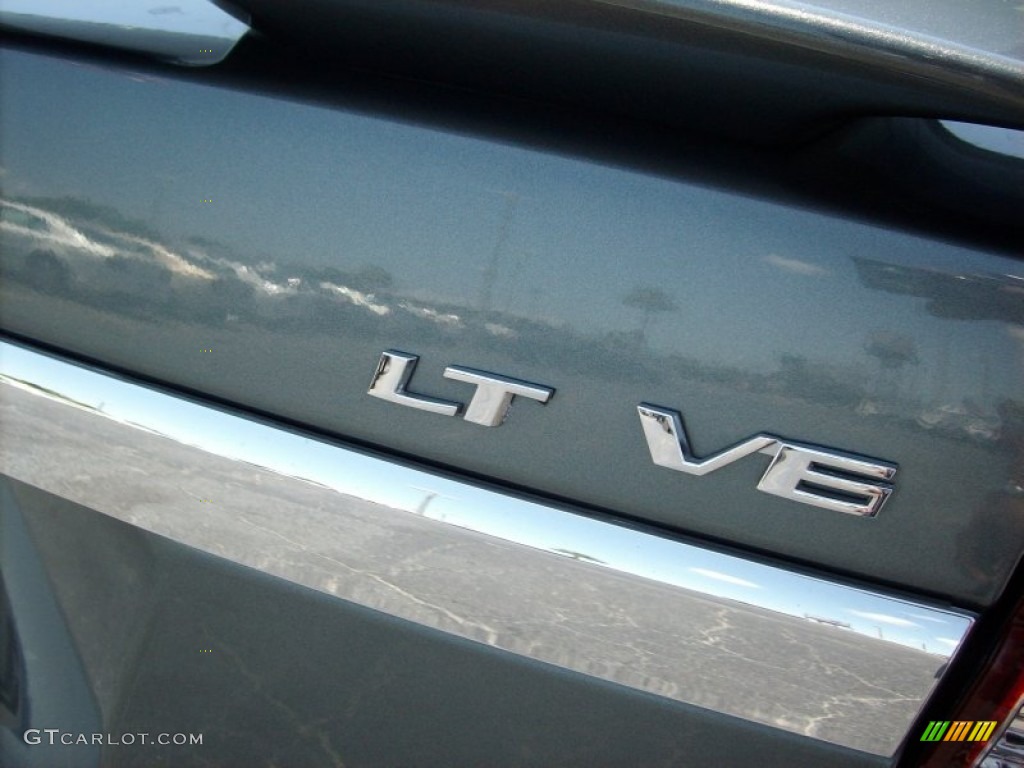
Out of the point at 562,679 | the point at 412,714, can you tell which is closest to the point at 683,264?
the point at 562,679

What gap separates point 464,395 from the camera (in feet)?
3.11

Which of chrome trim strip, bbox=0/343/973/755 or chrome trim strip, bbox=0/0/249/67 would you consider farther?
chrome trim strip, bbox=0/0/249/67

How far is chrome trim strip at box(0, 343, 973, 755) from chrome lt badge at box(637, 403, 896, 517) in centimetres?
8

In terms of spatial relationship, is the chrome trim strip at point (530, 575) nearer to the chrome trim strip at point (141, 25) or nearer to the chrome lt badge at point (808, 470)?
the chrome lt badge at point (808, 470)

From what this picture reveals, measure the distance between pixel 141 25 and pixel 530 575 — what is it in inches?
33.3

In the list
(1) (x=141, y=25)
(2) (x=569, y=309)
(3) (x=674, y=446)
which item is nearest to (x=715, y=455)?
(3) (x=674, y=446)

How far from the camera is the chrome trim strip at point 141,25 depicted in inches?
45.4

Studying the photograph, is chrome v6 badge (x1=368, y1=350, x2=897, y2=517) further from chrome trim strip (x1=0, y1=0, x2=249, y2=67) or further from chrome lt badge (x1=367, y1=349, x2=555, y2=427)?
chrome trim strip (x1=0, y1=0, x2=249, y2=67)

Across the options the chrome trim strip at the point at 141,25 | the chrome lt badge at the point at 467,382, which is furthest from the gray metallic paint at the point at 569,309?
the chrome trim strip at the point at 141,25

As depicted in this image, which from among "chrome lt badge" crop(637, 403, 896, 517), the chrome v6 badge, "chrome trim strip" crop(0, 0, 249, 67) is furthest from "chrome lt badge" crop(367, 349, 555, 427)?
"chrome trim strip" crop(0, 0, 249, 67)

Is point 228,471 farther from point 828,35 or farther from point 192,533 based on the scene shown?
point 828,35

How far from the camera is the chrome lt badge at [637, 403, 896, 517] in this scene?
88cm

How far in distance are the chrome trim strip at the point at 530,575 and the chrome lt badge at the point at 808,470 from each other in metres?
0.08

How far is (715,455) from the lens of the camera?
35.6 inches
